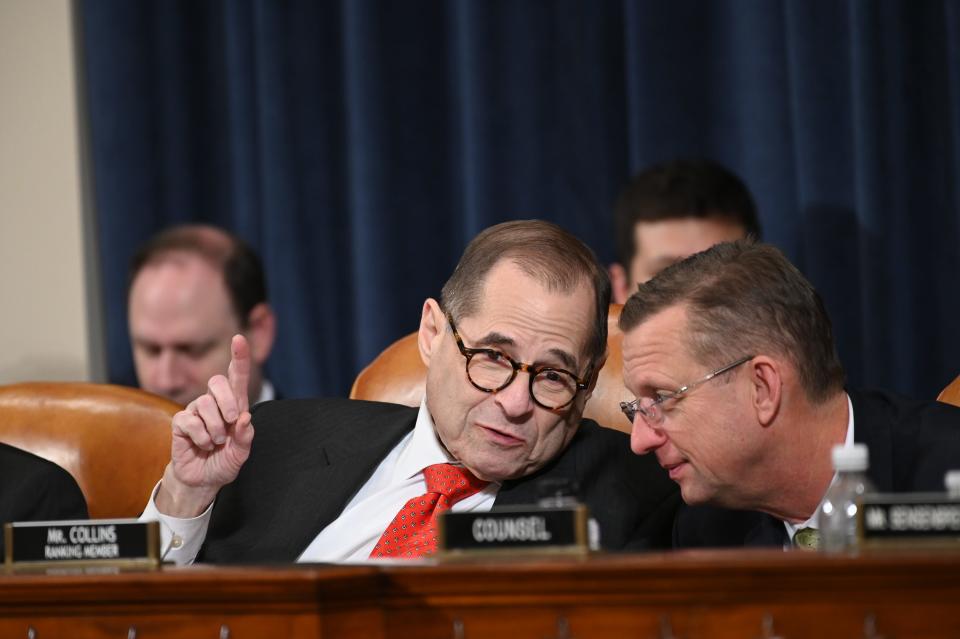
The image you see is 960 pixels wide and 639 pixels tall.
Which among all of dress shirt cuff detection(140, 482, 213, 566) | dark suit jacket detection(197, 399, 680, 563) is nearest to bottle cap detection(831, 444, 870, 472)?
dark suit jacket detection(197, 399, 680, 563)

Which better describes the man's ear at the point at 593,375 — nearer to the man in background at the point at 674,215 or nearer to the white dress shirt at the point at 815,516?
the white dress shirt at the point at 815,516

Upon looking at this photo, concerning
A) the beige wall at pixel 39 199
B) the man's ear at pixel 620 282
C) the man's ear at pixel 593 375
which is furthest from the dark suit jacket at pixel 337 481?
the beige wall at pixel 39 199

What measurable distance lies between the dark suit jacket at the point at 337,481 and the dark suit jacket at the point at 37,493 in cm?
24

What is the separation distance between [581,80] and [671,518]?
4.52ft

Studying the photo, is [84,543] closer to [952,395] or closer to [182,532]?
[182,532]

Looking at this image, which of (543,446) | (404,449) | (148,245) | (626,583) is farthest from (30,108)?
(626,583)

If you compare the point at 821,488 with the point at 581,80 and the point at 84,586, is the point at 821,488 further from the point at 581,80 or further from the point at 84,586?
the point at 581,80

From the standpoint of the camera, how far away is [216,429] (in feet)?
6.57

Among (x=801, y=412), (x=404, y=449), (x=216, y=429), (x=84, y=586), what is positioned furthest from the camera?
(x=404, y=449)

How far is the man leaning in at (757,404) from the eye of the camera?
180cm

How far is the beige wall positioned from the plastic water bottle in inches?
101

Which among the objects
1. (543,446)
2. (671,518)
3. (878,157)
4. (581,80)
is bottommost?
(671,518)

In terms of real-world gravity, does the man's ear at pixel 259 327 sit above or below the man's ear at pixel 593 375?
below

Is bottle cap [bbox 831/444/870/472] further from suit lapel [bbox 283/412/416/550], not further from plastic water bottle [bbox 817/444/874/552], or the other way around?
suit lapel [bbox 283/412/416/550]
